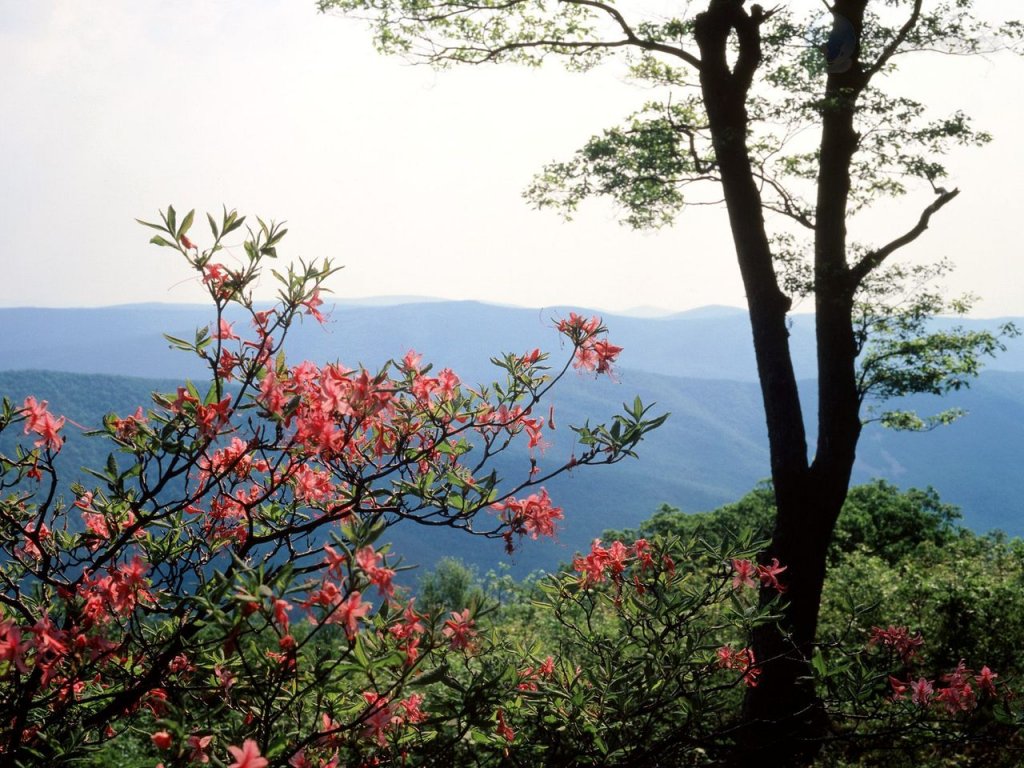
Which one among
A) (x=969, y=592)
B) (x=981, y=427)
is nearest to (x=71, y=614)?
(x=969, y=592)

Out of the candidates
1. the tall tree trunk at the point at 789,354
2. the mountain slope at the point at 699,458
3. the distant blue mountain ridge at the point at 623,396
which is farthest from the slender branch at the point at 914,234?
the mountain slope at the point at 699,458

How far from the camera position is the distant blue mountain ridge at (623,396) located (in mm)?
73438

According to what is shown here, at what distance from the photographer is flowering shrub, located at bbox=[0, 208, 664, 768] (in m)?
1.62

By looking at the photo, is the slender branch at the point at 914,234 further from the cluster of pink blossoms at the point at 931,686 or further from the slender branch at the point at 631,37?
the cluster of pink blossoms at the point at 931,686

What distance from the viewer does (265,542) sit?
7.35 feet

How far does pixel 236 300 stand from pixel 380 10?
4821 mm

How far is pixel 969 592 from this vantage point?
5.95 metres

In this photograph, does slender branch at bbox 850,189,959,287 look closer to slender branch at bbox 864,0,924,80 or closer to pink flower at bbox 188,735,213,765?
slender branch at bbox 864,0,924,80

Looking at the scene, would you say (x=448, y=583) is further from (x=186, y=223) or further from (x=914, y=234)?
(x=186, y=223)

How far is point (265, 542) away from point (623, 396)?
113025 millimetres

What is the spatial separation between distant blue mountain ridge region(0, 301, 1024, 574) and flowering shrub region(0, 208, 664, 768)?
Answer: 511 mm

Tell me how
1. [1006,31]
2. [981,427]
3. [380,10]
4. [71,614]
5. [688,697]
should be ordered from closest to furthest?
1. [71,614]
2. [688,697]
3. [1006,31]
4. [380,10]
5. [981,427]

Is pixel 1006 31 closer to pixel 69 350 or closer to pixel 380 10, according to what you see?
pixel 380 10

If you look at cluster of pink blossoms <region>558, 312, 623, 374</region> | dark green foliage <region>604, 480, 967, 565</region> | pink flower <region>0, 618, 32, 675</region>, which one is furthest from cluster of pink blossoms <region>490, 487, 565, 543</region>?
dark green foliage <region>604, 480, 967, 565</region>
